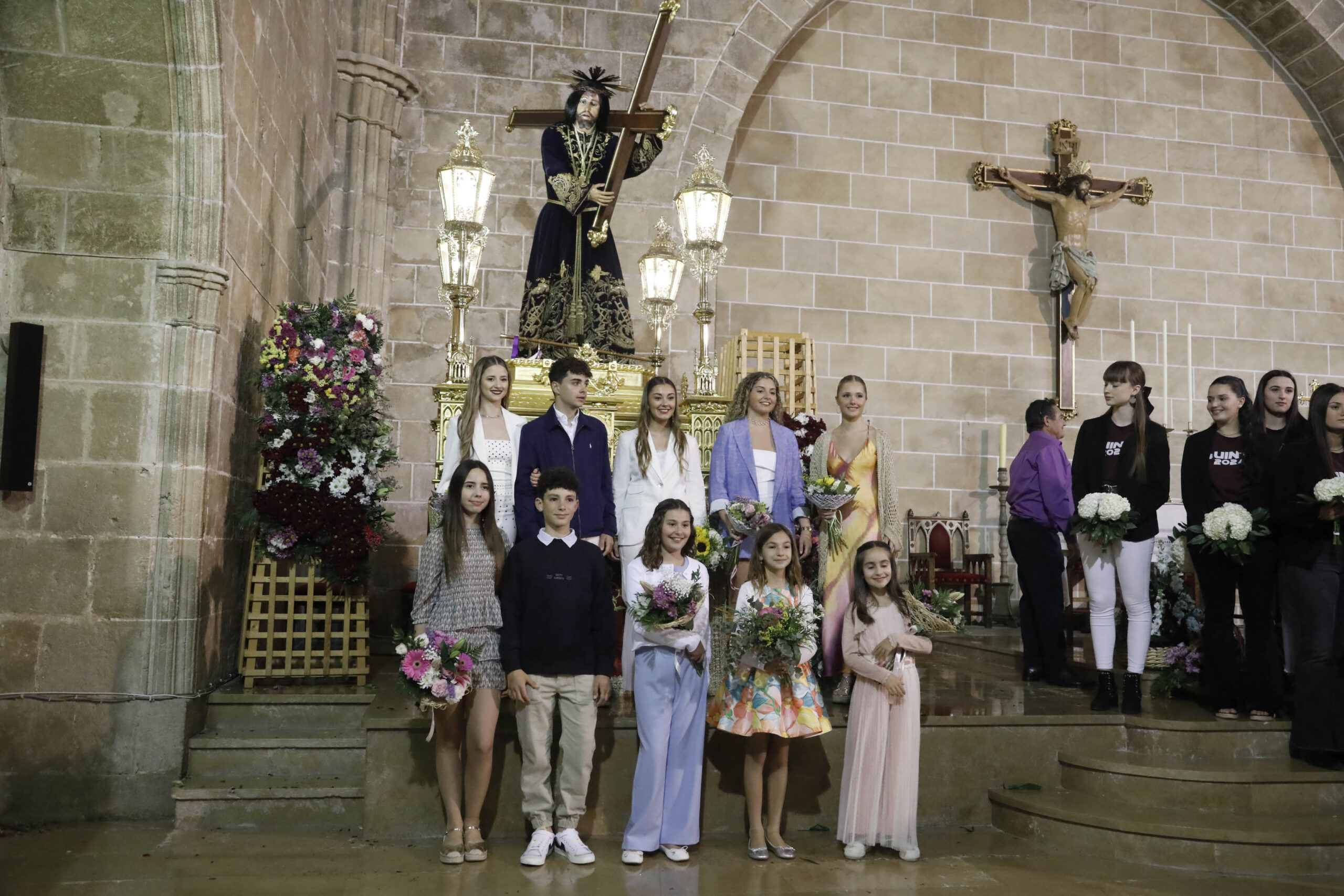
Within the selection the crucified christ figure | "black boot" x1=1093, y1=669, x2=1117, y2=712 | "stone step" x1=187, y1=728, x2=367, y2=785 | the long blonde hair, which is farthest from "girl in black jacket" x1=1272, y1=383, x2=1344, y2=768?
the crucified christ figure

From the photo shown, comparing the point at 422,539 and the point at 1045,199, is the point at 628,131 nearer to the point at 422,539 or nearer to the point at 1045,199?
the point at 422,539

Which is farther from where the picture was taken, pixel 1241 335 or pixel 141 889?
pixel 1241 335

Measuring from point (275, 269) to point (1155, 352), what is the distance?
8838mm

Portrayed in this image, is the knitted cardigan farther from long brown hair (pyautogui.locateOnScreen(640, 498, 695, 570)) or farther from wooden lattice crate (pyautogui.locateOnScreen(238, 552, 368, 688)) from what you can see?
wooden lattice crate (pyautogui.locateOnScreen(238, 552, 368, 688))

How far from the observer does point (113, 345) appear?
5.32 meters

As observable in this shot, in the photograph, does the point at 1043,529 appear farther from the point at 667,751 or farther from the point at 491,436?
the point at 491,436

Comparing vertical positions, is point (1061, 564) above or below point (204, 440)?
below

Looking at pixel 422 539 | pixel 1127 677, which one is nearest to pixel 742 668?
pixel 1127 677

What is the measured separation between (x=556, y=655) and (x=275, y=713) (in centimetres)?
197

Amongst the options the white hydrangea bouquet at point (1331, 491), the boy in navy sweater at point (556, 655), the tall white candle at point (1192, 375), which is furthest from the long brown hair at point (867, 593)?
the tall white candle at point (1192, 375)

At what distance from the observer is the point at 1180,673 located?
19.7ft

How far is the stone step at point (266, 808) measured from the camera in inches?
195

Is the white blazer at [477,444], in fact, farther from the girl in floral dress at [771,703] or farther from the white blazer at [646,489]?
the girl in floral dress at [771,703]

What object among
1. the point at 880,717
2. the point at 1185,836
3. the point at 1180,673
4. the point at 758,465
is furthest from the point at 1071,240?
the point at 880,717
